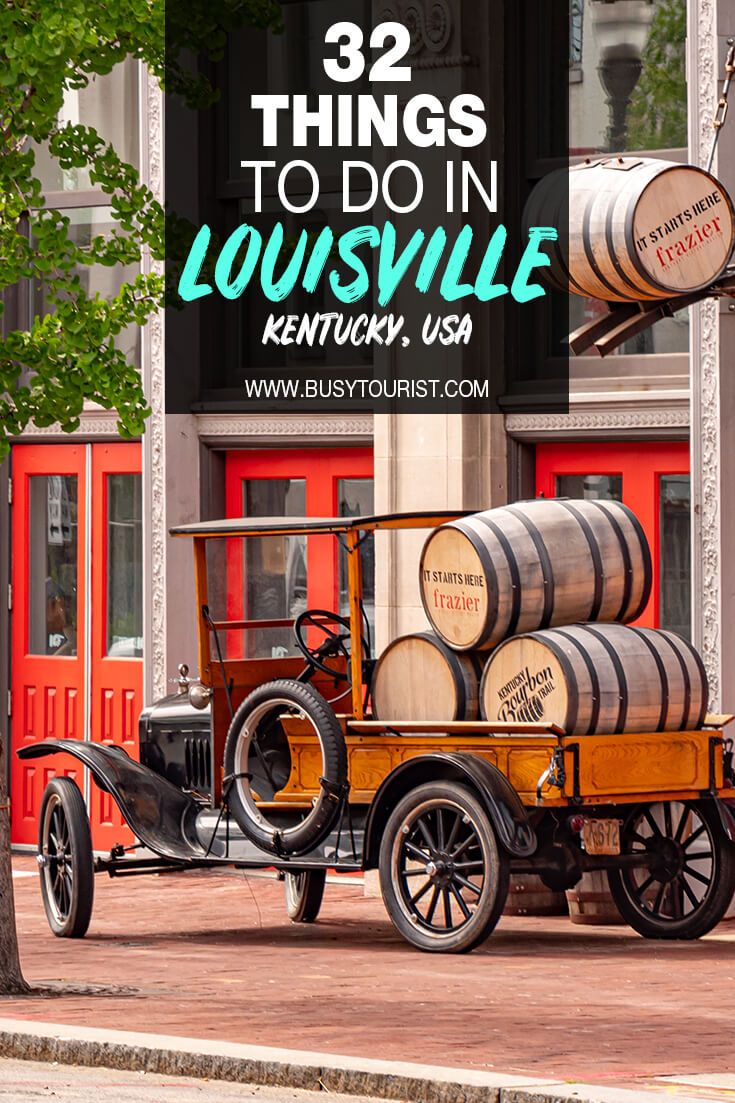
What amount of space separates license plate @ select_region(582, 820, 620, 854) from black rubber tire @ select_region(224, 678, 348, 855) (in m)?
1.26

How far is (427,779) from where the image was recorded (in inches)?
474

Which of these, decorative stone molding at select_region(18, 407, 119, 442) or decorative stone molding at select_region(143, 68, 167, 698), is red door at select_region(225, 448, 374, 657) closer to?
decorative stone molding at select_region(143, 68, 167, 698)

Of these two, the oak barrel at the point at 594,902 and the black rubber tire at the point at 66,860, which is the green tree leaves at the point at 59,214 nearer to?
the black rubber tire at the point at 66,860

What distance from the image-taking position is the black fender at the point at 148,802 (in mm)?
12969

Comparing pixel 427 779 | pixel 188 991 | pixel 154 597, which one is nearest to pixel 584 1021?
pixel 188 991

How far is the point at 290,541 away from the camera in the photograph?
16.2 metres

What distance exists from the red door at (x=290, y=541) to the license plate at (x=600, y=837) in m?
4.06

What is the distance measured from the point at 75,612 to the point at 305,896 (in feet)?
14.8

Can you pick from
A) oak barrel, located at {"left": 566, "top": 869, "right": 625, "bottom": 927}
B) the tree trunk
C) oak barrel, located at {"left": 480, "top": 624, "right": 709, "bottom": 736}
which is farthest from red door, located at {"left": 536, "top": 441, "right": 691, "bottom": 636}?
the tree trunk

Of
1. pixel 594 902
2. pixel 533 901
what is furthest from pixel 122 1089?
pixel 533 901

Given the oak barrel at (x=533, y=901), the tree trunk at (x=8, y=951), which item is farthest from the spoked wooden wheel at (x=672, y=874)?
the tree trunk at (x=8, y=951)

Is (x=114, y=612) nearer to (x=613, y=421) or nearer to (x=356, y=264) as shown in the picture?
(x=356, y=264)

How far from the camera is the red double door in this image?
677 inches

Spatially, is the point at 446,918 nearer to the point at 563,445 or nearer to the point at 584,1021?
the point at 584,1021
